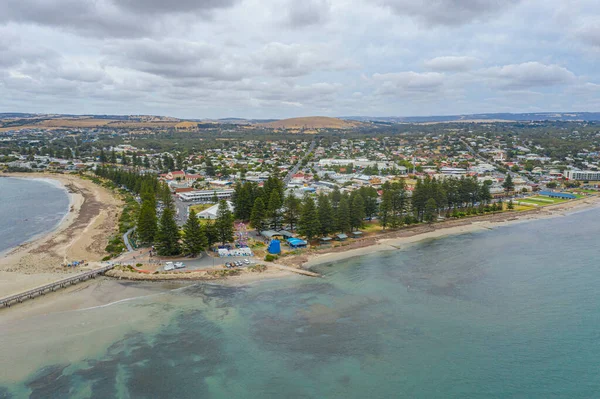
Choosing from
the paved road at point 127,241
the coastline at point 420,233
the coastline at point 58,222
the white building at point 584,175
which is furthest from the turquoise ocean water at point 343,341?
the white building at point 584,175

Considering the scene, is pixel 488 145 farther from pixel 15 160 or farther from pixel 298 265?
pixel 15 160

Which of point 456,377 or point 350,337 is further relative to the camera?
point 350,337

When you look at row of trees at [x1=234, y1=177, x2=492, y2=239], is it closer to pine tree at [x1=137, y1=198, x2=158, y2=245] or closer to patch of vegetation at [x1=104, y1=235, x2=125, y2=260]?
pine tree at [x1=137, y1=198, x2=158, y2=245]

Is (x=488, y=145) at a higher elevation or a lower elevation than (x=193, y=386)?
higher

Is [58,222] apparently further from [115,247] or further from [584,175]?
[584,175]

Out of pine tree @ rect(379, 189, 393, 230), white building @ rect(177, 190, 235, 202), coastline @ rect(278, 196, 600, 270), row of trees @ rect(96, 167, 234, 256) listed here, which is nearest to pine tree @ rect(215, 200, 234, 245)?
row of trees @ rect(96, 167, 234, 256)

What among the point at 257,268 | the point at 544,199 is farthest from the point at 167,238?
the point at 544,199

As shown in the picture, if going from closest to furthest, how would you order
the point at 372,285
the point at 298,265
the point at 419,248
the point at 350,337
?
the point at 350,337 → the point at 372,285 → the point at 298,265 → the point at 419,248

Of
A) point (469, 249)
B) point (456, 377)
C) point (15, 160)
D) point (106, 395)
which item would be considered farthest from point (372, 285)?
point (15, 160)
